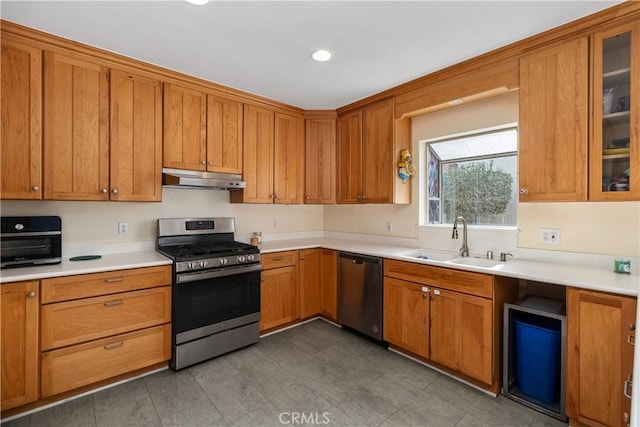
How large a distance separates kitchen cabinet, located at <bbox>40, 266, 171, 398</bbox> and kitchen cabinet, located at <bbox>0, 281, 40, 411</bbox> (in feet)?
0.15

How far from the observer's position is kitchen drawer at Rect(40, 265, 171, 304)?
1972 mm

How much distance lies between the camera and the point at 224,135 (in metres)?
3.02

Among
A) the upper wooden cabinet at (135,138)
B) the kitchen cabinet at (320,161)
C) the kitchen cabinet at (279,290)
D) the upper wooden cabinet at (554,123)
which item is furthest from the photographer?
the kitchen cabinet at (320,161)

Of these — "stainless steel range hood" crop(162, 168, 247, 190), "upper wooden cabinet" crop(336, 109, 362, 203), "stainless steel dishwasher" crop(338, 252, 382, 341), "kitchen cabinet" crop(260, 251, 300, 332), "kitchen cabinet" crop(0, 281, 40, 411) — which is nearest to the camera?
"kitchen cabinet" crop(0, 281, 40, 411)

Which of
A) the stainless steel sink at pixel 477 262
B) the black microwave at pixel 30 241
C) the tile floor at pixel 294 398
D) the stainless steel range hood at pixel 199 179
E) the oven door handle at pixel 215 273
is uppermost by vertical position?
the stainless steel range hood at pixel 199 179

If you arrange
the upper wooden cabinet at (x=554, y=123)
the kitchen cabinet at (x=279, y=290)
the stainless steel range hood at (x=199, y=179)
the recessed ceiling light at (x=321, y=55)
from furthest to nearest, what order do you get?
the kitchen cabinet at (x=279, y=290)
the stainless steel range hood at (x=199, y=179)
the recessed ceiling light at (x=321, y=55)
the upper wooden cabinet at (x=554, y=123)

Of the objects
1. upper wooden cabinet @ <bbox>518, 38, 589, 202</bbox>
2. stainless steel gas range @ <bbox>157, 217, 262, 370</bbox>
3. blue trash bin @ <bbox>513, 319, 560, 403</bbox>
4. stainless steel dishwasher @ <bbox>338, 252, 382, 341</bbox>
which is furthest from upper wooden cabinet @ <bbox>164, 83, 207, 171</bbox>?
blue trash bin @ <bbox>513, 319, 560, 403</bbox>

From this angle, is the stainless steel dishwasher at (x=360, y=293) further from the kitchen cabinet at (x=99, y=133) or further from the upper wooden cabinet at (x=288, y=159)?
the kitchen cabinet at (x=99, y=133)

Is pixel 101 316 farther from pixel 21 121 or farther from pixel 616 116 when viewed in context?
pixel 616 116

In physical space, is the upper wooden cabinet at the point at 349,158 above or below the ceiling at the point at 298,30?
below

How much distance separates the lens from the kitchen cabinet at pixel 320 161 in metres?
3.67

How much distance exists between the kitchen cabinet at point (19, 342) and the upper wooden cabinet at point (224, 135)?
1.60 metres

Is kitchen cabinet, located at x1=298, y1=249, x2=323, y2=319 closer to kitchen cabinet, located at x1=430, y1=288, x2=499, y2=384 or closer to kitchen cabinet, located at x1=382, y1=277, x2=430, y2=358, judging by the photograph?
kitchen cabinet, located at x1=382, y1=277, x2=430, y2=358

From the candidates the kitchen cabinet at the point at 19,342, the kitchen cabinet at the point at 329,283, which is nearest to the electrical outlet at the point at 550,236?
the kitchen cabinet at the point at 329,283
